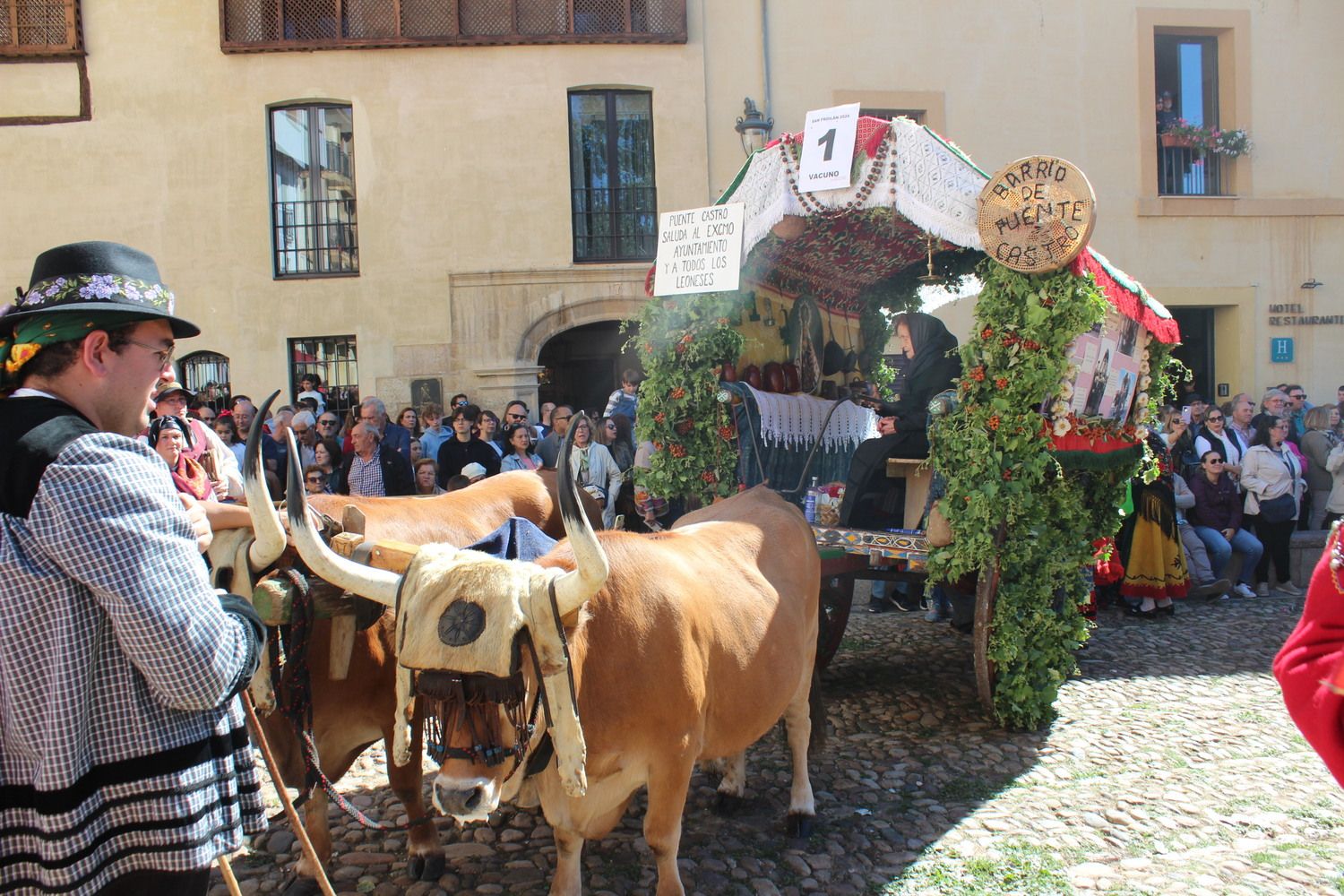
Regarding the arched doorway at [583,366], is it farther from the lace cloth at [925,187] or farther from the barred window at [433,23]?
the lace cloth at [925,187]

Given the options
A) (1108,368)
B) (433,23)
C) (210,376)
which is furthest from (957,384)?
(210,376)

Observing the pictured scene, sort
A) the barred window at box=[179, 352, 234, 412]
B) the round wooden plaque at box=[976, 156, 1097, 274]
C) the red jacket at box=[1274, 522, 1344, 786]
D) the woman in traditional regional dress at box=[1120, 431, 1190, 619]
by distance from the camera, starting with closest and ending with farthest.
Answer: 1. the red jacket at box=[1274, 522, 1344, 786]
2. the round wooden plaque at box=[976, 156, 1097, 274]
3. the woman in traditional regional dress at box=[1120, 431, 1190, 619]
4. the barred window at box=[179, 352, 234, 412]

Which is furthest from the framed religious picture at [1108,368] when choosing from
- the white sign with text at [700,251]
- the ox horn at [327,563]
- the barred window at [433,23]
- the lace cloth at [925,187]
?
the barred window at [433,23]

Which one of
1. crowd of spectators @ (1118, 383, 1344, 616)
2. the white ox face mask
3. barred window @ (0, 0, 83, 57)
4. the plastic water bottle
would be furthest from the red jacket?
barred window @ (0, 0, 83, 57)

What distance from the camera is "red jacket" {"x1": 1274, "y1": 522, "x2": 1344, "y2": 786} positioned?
69.0 inches

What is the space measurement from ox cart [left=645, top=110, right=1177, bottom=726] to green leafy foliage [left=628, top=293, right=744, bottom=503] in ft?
0.04

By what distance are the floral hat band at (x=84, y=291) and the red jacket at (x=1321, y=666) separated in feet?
7.79

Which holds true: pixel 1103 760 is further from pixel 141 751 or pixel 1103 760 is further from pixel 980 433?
pixel 141 751

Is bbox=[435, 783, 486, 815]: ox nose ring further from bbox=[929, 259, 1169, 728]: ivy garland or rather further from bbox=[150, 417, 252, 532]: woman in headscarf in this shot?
bbox=[929, 259, 1169, 728]: ivy garland

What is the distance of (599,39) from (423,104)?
254 centimetres

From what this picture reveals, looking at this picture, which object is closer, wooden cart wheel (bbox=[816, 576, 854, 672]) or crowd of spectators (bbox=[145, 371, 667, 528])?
wooden cart wheel (bbox=[816, 576, 854, 672])

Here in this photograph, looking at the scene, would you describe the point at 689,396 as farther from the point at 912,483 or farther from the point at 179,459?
the point at 179,459

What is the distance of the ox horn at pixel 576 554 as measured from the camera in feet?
8.68

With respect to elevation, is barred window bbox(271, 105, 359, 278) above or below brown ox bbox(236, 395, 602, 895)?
above
